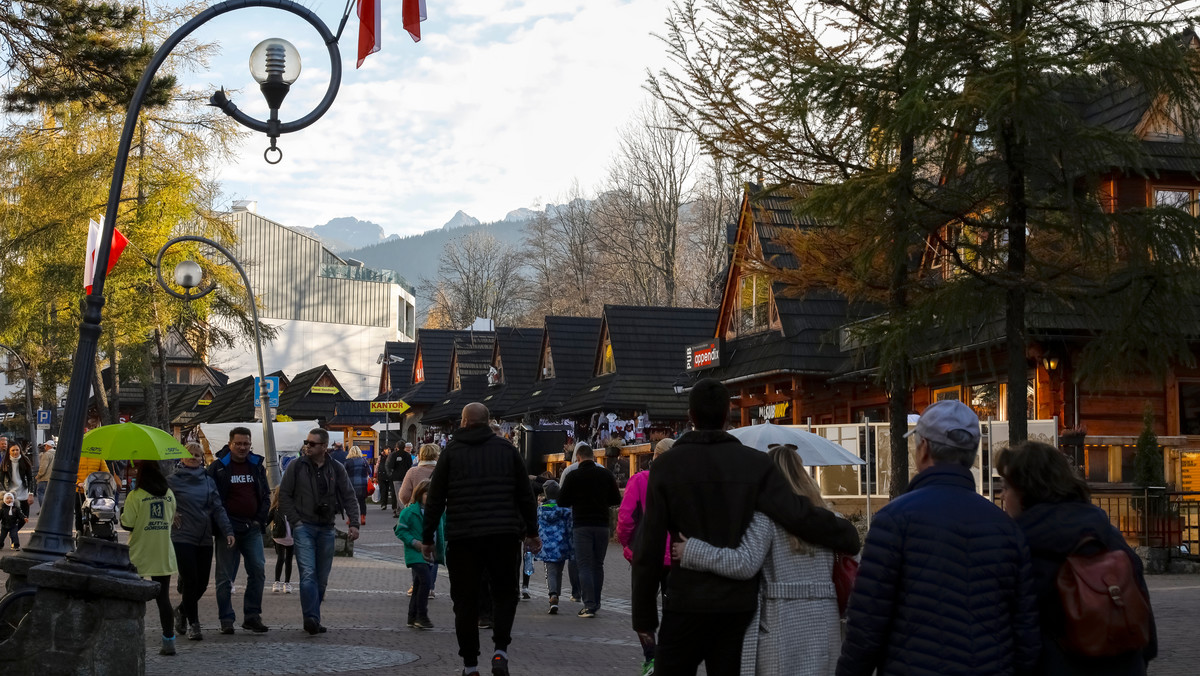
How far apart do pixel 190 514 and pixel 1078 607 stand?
349 inches

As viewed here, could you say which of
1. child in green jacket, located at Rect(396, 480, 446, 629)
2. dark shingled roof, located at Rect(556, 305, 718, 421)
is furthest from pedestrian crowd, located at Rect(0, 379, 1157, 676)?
dark shingled roof, located at Rect(556, 305, 718, 421)

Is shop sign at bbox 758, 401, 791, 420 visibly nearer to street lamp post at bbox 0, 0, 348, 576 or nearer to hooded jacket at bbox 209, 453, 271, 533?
hooded jacket at bbox 209, 453, 271, 533

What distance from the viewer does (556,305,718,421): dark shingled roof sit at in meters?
41.4

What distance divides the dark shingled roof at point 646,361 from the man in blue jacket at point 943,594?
35.5 meters

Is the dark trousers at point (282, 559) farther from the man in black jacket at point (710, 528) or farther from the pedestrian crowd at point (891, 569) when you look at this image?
the man in black jacket at point (710, 528)

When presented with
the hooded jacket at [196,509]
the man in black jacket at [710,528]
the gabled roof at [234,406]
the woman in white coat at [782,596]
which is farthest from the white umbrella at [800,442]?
the gabled roof at [234,406]

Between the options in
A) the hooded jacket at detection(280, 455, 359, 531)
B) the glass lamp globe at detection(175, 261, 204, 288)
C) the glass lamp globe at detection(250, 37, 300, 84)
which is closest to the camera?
the glass lamp globe at detection(250, 37, 300, 84)

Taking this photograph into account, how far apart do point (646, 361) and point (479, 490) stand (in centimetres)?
3406

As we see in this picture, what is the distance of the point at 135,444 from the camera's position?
474 inches

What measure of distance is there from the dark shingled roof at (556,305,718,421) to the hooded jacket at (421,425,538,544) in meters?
30.5

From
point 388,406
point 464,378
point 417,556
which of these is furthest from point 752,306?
point 464,378

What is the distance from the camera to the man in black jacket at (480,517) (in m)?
9.71

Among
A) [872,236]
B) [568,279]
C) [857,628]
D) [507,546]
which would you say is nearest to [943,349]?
[872,236]

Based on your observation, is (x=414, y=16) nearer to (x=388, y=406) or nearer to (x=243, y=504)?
(x=243, y=504)
